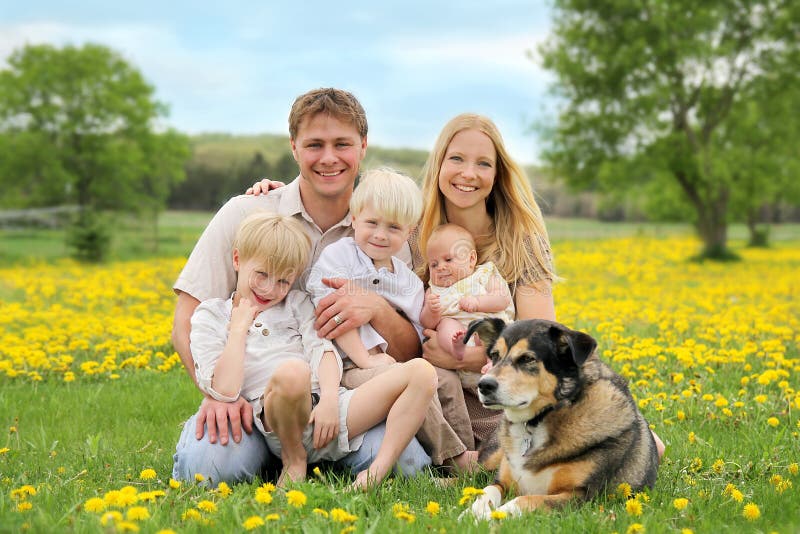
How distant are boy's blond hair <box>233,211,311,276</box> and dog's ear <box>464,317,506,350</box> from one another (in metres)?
1.12

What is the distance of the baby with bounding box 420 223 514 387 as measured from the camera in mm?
4973

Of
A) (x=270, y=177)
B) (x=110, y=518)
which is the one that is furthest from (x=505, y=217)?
(x=270, y=177)

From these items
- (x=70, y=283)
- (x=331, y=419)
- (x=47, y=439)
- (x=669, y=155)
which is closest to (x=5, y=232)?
(x=70, y=283)

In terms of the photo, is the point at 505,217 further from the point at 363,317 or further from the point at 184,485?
the point at 184,485

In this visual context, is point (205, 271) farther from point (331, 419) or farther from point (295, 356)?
point (331, 419)

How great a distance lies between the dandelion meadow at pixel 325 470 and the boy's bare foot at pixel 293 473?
0.29 ft

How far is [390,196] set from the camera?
4.69m

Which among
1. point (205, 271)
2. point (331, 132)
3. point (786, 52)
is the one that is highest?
point (786, 52)

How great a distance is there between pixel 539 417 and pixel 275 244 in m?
1.79

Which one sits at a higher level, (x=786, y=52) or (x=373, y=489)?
(x=786, y=52)

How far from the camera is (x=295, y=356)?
463 cm

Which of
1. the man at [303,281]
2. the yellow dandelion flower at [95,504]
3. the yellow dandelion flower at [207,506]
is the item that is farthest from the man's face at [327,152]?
the yellow dandelion flower at [95,504]

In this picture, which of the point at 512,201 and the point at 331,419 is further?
the point at 512,201

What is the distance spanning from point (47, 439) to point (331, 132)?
3.16 m
